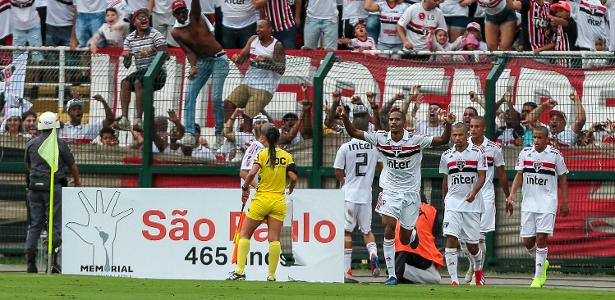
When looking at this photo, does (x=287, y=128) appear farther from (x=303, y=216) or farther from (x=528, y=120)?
(x=528, y=120)

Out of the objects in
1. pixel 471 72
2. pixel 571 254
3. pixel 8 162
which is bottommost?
pixel 571 254

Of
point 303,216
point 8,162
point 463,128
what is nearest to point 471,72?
point 463,128

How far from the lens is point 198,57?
20438 mm

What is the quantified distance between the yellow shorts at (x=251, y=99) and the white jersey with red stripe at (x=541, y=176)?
4092 mm

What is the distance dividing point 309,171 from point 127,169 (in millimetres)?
2866

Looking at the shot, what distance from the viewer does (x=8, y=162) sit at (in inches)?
817

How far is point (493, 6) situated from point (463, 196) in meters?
5.24

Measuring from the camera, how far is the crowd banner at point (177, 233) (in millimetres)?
17484

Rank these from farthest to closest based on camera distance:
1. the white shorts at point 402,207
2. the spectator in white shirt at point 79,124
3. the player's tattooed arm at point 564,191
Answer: the spectator in white shirt at point 79,124 < the player's tattooed arm at point 564,191 < the white shorts at point 402,207

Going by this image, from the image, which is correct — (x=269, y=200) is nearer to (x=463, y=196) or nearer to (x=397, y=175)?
(x=397, y=175)

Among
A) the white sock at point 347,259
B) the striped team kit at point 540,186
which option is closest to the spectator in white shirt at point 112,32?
the white sock at point 347,259

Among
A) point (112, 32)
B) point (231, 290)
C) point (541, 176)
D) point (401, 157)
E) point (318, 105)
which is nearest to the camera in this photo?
point (231, 290)

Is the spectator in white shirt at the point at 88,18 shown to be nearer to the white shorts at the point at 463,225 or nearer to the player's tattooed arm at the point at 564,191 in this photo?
the white shorts at the point at 463,225

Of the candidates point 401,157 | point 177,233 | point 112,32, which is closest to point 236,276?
point 177,233
